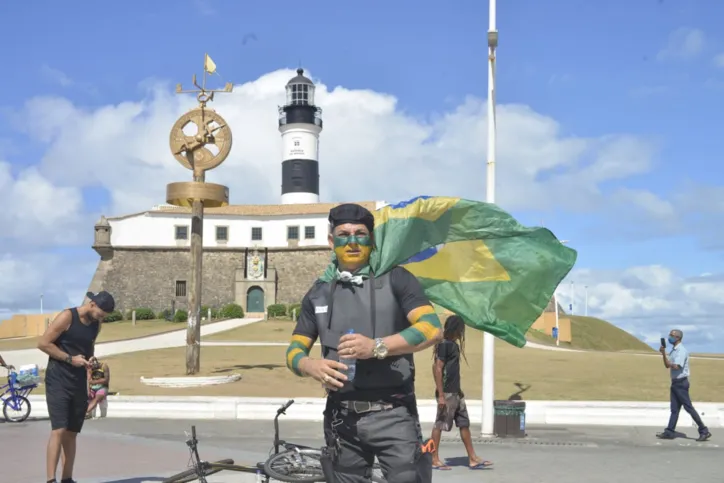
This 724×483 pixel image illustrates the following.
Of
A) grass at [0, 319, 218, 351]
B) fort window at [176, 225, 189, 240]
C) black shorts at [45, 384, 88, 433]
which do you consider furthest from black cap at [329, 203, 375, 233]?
fort window at [176, 225, 189, 240]

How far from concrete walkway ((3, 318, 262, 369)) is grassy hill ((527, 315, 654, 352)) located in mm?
24812

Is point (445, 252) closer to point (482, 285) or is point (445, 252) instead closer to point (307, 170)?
point (482, 285)

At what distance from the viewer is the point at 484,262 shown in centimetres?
754

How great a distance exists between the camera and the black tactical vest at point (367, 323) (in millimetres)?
4352

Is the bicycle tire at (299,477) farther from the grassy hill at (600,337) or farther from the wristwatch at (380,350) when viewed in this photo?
the grassy hill at (600,337)

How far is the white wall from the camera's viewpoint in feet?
212

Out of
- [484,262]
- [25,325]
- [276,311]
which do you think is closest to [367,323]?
[484,262]

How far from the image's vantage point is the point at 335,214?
4.63m

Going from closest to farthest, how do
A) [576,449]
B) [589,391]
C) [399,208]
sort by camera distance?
1. [399,208]
2. [576,449]
3. [589,391]

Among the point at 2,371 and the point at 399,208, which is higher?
the point at 399,208

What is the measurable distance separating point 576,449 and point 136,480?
20.5ft

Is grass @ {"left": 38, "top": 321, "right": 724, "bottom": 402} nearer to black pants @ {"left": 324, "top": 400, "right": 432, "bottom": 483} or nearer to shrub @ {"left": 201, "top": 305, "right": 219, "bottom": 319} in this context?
black pants @ {"left": 324, "top": 400, "right": 432, "bottom": 483}

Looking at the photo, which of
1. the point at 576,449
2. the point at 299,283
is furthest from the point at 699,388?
the point at 299,283

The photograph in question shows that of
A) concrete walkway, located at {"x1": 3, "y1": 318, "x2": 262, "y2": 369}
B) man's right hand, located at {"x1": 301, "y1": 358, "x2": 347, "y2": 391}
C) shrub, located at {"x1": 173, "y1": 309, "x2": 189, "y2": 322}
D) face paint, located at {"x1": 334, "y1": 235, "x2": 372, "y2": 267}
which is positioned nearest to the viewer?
man's right hand, located at {"x1": 301, "y1": 358, "x2": 347, "y2": 391}
